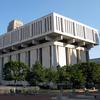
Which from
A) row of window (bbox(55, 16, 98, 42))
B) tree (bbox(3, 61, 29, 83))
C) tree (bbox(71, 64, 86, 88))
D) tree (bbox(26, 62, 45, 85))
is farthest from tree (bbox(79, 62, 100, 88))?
row of window (bbox(55, 16, 98, 42))

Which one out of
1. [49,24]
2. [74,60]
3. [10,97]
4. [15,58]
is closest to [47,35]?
[49,24]

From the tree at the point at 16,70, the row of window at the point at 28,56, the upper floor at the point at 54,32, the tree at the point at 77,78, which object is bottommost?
the tree at the point at 77,78

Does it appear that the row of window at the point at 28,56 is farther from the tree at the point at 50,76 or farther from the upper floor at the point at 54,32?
the tree at the point at 50,76

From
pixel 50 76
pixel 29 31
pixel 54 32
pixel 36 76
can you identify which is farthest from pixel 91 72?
pixel 29 31

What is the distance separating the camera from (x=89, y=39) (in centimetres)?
10025

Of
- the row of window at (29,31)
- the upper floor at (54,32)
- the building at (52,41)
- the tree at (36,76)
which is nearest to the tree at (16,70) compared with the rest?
the tree at (36,76)

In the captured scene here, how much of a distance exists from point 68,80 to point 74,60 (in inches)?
1347

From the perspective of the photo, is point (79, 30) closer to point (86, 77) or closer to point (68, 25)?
point (68, 25)

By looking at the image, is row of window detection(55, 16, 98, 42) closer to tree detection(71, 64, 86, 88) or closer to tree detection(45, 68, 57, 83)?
tree detection(45, 68, 57, 83)

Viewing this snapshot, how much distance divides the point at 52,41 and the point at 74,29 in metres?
10.1

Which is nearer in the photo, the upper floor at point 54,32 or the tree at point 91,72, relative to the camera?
the tree at point 91,72

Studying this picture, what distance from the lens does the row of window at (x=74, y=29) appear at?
88438 millimetres

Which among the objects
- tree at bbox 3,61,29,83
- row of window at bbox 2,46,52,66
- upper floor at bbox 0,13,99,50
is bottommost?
tree at bbox 3,61,29,83

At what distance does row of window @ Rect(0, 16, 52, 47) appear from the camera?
88181 millimetres
